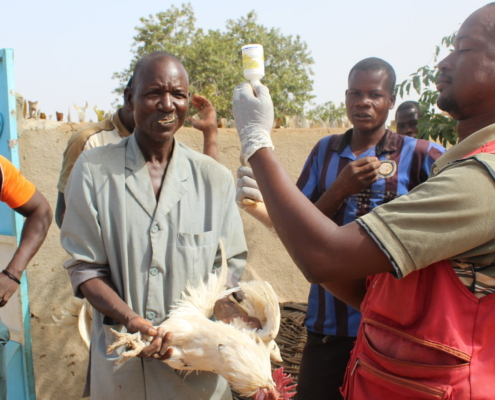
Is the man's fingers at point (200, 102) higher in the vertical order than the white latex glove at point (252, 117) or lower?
higher

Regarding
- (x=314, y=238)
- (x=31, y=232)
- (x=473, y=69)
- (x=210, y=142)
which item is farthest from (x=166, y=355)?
(x=210, y=142)

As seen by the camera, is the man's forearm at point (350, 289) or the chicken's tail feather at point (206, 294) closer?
the man's forearm at point (350, 289)

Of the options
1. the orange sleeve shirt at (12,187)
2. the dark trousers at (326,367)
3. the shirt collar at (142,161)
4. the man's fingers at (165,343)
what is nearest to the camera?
the man's fingers at (165,343)

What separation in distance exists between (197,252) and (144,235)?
239mm

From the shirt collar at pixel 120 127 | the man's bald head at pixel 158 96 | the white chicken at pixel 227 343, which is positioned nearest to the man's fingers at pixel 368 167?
the white chicken at pixel 227 343

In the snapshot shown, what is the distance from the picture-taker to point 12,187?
9.72 ft

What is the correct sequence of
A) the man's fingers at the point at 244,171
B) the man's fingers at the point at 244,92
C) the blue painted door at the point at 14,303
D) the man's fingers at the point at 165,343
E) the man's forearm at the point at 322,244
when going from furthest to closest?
the blue painted door at the point at 14,303
the man's fingers at the point at 244,171
the man's fingers at the point at 165,343
the man's fingers at the point at 244,92
the man's forearm at the point at 322,244

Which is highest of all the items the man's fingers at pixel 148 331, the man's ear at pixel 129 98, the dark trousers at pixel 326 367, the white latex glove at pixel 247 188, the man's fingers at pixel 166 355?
the man's ear at pixel 129 98

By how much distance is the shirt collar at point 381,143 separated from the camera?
2.71 m

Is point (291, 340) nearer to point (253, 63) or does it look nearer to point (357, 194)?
point (357, 194)

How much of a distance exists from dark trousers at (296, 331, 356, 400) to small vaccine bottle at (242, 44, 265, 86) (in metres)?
1.54

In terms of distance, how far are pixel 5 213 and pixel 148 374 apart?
238 cm

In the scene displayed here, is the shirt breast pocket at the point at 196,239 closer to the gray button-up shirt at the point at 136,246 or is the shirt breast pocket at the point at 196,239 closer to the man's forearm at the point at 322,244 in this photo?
the gray button-up shirt at the point at 136,246

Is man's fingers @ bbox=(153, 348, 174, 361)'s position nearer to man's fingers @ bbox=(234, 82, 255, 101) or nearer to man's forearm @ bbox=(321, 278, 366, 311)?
man's forearm @ bbox=(321, 278, 366, 311)
